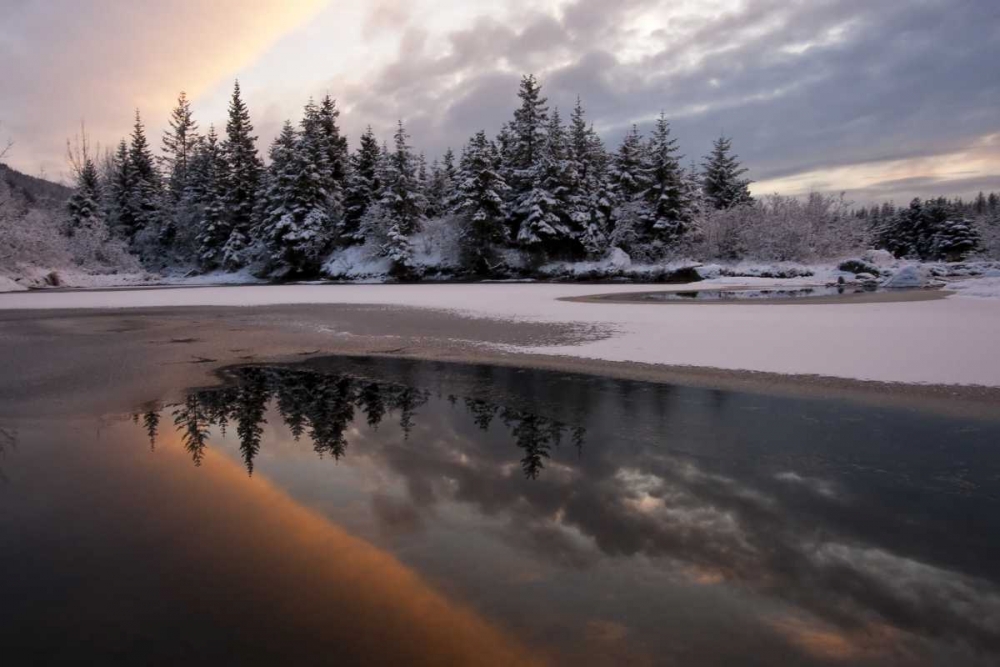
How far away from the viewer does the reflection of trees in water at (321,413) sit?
5875 mm

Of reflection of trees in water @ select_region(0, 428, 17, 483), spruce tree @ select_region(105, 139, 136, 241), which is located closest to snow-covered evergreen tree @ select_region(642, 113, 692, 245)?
reflection of trees in water @ select_region(0, 428, 17, 483)

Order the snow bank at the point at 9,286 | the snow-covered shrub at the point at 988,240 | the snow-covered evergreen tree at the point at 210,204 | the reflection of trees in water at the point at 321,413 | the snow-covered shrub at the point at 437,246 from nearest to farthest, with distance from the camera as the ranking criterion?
the reflection of trees in water at the point at 321,413
the snow bank at the point at 9,286
the snow-covered shrub at the point at 437,246
the snow-covered evergreen tree at the point at 210,204
the snow-covered shrub at the point at 988,240

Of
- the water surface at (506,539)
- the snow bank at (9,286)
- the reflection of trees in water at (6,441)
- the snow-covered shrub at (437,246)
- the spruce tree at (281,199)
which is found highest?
the spruce tree at (281,199)

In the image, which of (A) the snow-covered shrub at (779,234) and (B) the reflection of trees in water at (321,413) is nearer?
(B) the reflection of trees in water at (321,413)

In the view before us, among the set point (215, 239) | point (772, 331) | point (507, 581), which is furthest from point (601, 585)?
point (215, 239)

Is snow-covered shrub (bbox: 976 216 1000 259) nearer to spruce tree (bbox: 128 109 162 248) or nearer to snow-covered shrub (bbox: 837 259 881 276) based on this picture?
snow-covered shrub (bbox: 837 259 881 276)

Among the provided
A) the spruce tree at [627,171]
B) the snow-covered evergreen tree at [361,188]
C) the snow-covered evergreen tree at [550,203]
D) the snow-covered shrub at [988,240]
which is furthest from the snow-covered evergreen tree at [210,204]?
the snow-covered shrub at [988,240]

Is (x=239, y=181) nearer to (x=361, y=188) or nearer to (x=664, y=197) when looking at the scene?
(x=361, y=188)

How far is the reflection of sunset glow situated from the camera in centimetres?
280

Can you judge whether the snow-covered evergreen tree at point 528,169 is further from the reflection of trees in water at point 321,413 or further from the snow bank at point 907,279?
the reflection of trees in water at point 321,413

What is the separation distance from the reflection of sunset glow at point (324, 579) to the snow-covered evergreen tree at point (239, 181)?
5511 centimetres

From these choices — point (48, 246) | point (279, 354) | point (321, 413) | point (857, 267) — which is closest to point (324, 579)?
point (321, 413)

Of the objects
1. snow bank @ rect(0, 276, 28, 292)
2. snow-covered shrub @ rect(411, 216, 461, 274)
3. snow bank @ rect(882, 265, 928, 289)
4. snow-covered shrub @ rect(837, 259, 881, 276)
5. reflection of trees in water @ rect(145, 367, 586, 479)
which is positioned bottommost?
reflection of trees in water @ rect(145, 367, 586, 479)

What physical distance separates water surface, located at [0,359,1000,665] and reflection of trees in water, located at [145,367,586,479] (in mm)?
61
